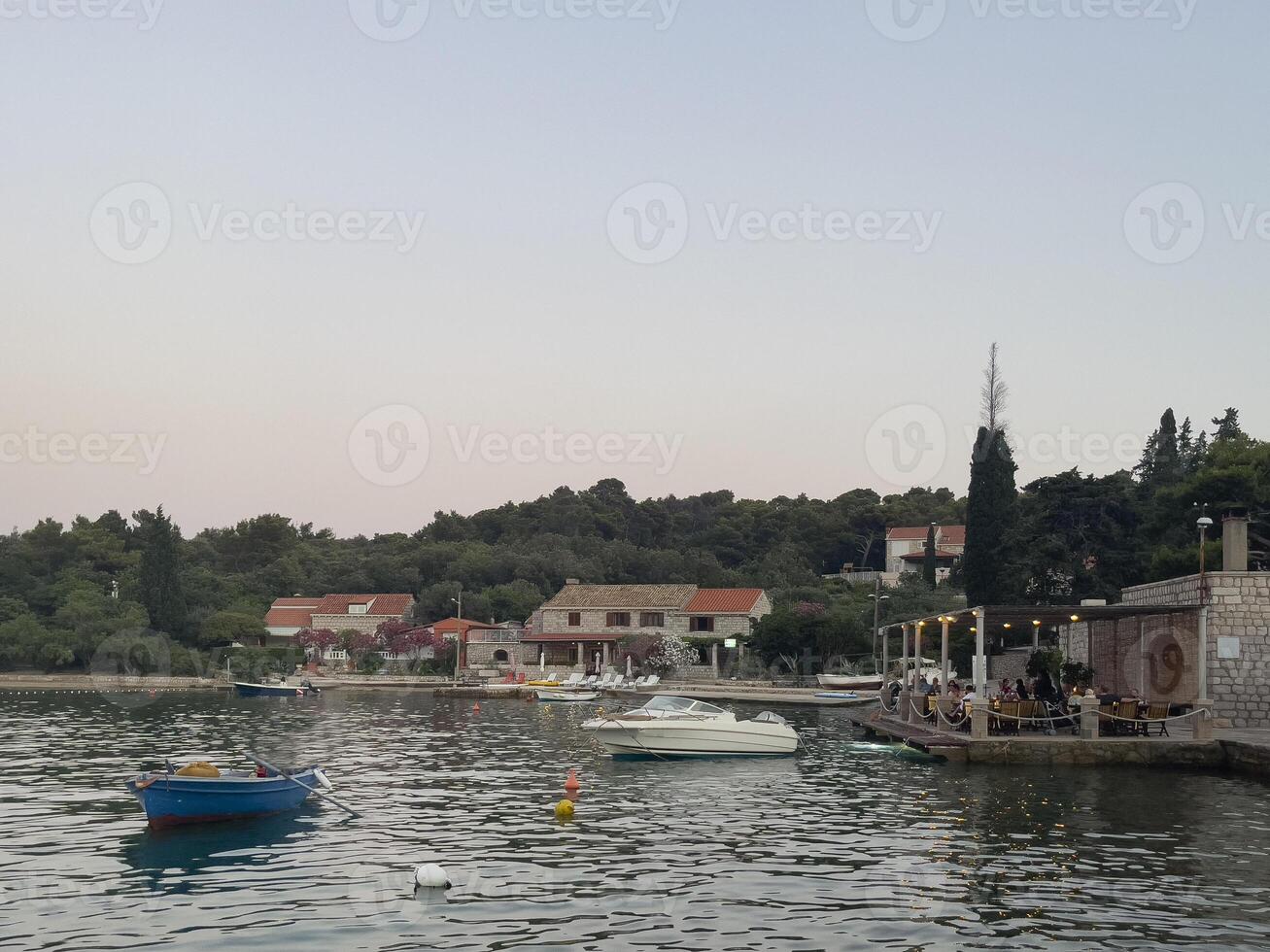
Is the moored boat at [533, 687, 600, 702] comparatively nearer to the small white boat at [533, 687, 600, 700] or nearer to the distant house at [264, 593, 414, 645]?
the small white boat at [533, 687, 600, 700]

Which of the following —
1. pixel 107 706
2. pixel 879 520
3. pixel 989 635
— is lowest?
pixel 107 706

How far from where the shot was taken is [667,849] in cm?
2058

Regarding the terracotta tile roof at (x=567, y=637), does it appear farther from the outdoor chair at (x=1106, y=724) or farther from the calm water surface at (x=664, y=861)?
the outdoor chair at (x=1106, y=724)

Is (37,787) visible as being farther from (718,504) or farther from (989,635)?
(718,504)

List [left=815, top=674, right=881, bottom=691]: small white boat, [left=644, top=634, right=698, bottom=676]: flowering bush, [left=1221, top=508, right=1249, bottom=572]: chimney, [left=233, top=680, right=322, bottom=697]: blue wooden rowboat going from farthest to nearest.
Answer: [left=644, top=634, right=698, bottom=676]: flowering bush → [left=233, top=680, right=322, bottom=697]: blue wooden rowboat → [left=815, top=674, right=881, bottom=691]: small white boat → [left=1221, top=508, right=1249, bottom=572]: chimney

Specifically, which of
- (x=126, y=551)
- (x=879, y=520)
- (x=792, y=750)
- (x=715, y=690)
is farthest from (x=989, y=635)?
(x=126, y=551)

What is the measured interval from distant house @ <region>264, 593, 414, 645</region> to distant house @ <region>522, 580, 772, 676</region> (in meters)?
17.0

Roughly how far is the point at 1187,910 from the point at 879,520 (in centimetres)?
12498

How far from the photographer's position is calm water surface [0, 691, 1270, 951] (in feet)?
49.5

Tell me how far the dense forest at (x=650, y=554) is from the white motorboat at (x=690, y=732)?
2325 cm

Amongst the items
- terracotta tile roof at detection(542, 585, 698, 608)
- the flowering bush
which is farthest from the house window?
the flowering bush

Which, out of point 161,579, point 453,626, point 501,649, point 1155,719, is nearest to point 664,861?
point 1155,719

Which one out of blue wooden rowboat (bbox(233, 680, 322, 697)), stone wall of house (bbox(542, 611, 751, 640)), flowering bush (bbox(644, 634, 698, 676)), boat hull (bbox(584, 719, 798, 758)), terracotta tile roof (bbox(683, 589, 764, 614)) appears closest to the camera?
boat hull (bbox(584, 719, 798, 758))

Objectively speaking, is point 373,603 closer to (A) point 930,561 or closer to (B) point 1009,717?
(A) point 930,561
